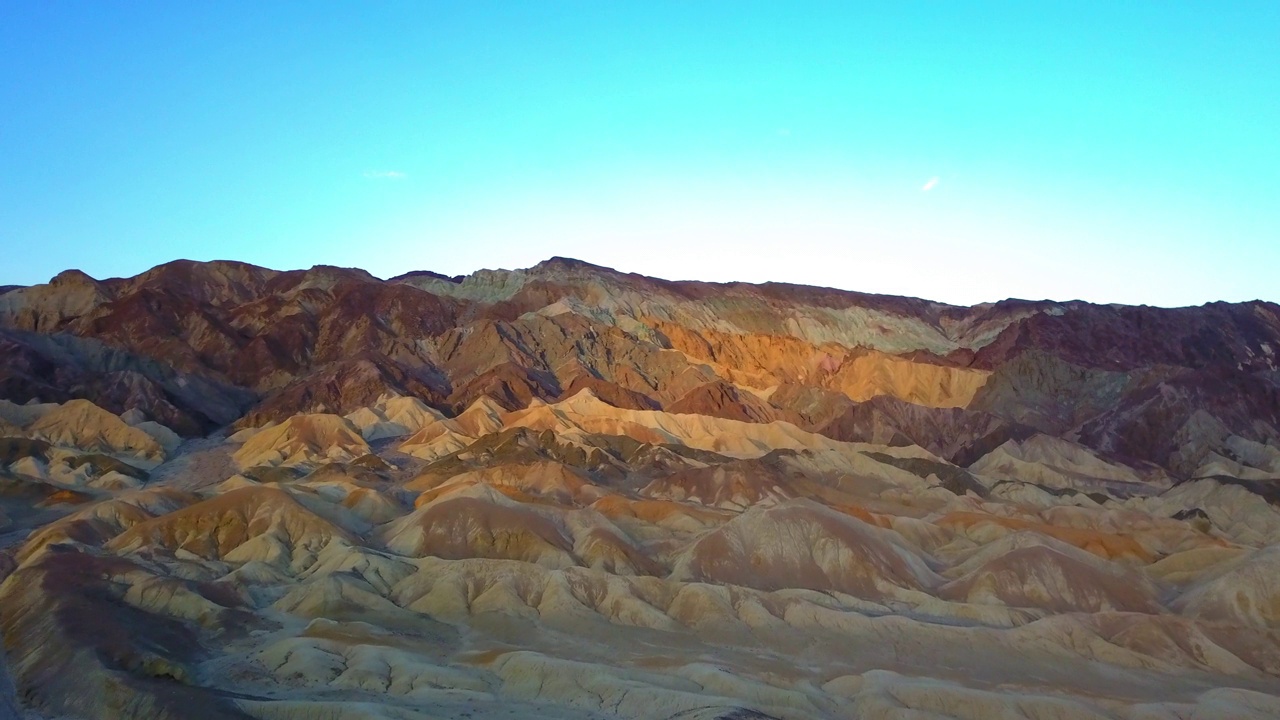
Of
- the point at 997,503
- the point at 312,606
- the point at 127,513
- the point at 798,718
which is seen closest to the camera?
the point at 798,718

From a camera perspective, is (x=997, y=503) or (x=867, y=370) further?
(x=867, y=370)

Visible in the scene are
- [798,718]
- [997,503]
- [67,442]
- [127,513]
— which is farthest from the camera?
[67,442]

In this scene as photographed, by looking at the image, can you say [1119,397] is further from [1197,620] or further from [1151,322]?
[1197,620]

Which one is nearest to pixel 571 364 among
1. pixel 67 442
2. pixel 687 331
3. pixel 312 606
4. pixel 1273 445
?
pixel 687 331

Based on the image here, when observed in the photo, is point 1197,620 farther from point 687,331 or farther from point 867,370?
point 687,331

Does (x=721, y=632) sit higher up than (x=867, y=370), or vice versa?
(x=867, y=370)

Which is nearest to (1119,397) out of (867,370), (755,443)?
(867,370)

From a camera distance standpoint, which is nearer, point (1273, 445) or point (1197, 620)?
point (1197, 620)

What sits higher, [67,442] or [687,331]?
[687,331]

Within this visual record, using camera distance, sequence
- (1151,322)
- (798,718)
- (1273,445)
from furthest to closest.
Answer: (1151,322) → (1273,445) → (798,718)
